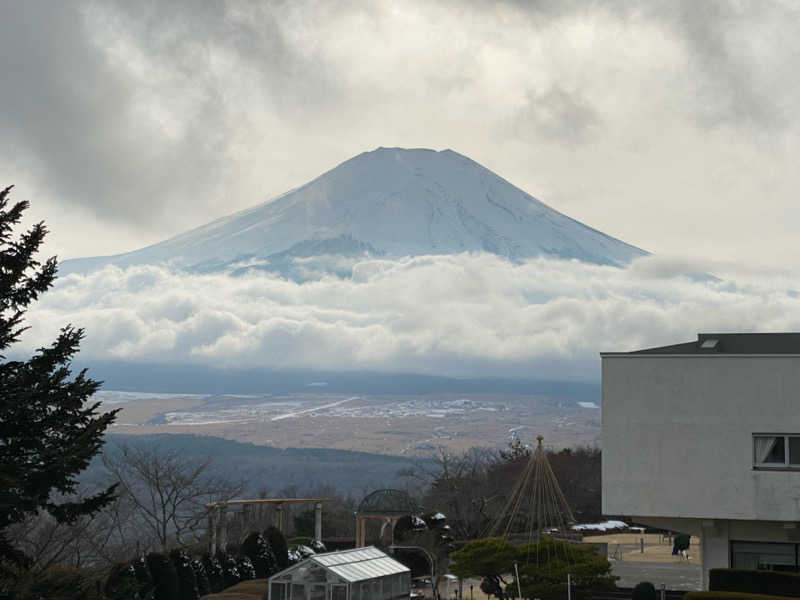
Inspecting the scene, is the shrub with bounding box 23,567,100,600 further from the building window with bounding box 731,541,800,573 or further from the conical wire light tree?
the conical wire light tree

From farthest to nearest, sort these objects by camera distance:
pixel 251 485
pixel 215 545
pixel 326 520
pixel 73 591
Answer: pixel 251 485
pixel 326 520
pixel 215 545
pixel 73 591

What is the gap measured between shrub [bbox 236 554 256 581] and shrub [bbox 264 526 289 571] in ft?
6.09

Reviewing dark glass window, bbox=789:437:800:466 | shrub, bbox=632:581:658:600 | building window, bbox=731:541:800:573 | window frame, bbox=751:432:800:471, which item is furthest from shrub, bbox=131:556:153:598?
dark glass window, bbox=789:437:800:466

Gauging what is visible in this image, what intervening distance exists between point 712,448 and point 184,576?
14.4 metres

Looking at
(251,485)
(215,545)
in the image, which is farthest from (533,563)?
(251,485)

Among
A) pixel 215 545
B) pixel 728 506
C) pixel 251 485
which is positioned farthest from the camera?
pixel 251 485

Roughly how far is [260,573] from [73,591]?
55.9 ft

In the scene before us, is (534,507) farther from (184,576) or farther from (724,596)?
(724,596)

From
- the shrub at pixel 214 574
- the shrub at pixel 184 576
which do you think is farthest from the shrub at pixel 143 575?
the shrub at pixel 214 574

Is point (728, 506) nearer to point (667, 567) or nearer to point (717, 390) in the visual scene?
point (717, 390)

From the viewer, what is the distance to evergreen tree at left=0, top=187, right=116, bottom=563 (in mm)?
19344

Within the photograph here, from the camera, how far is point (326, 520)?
62156 mm

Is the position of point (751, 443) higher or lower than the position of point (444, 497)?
higher

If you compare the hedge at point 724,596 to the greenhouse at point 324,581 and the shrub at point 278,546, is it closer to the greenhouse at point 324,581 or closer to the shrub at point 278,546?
the greenhouse at point 324,581
